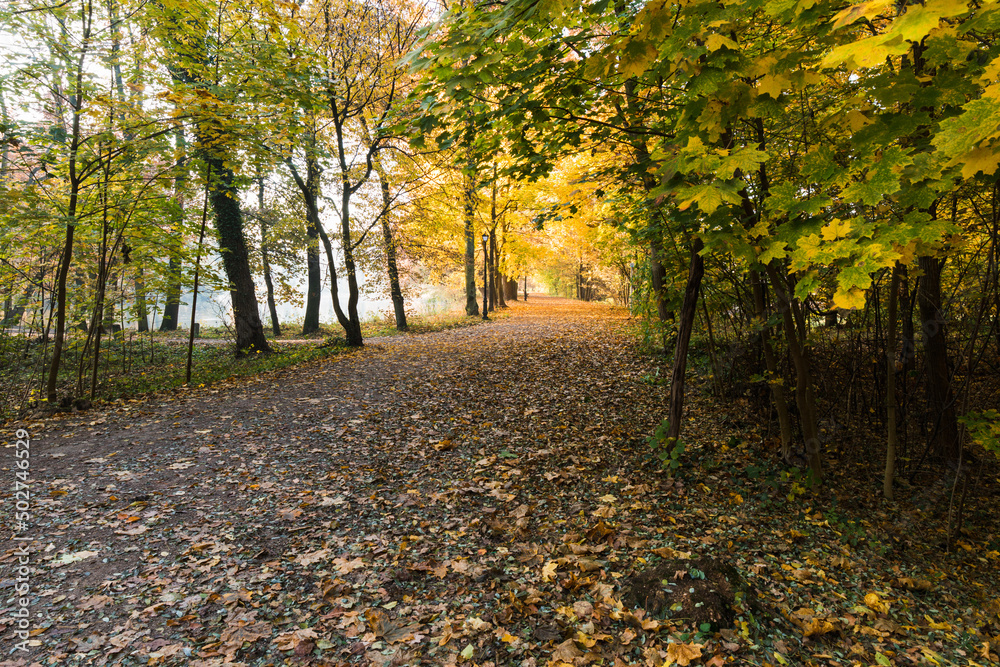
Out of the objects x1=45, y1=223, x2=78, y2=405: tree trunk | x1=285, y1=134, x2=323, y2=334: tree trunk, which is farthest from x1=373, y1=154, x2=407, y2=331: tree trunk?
x1=45, y1=223, x2=78, y2=405: tree trunk

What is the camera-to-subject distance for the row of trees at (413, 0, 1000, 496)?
1.74 metres

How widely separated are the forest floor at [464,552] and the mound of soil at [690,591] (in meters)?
0.01

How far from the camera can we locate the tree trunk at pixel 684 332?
398cm

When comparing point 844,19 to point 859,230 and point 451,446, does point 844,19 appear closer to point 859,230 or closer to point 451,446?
point 859,230

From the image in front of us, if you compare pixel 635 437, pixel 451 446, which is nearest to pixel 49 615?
pixel 451 446

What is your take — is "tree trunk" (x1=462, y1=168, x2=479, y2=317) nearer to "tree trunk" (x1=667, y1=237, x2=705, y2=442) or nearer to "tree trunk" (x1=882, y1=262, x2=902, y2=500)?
"tree trunk" (x1=667, y1=237, x2=705, y2=442)

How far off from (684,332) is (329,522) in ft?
11.7

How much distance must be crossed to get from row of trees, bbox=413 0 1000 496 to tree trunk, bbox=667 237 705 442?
0.02m

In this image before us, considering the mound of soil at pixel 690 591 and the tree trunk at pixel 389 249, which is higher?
the tree trunk at pixel 389 249

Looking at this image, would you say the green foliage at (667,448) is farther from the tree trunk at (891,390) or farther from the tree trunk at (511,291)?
the tree trunk at (511,291)

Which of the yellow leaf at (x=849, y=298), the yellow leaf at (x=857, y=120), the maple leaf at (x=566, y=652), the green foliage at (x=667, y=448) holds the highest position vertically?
the yellow leaf at (x=857, y=120)

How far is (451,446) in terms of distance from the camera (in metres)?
5.09

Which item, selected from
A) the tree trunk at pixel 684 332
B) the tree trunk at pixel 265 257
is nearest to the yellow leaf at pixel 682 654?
the tree trunk at pixel 684 332

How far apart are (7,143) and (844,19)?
7.81 metres
